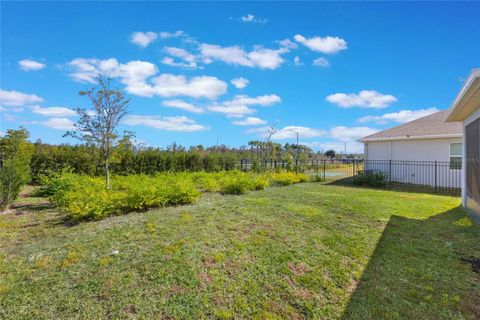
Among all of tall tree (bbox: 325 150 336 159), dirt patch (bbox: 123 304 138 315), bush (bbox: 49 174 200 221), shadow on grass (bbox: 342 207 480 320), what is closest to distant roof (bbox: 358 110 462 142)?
shadow on grass (bbox: 342 207 480 320)

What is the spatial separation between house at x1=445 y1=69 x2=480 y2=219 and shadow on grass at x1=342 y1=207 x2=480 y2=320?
1868mm

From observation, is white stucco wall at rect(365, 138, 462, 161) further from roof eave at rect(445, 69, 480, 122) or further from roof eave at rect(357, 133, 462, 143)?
roof eave at rect(445, 69, 480, 122)

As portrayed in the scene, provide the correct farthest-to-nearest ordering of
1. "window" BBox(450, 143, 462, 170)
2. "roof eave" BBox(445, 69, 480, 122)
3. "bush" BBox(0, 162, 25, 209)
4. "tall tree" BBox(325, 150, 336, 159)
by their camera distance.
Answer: "tall tree" BBox(325, 150, 336, 159) < "window" BBox(450, 143, 462, 170) < "bush" BBox(0, 162, 25, 209) < "roof eave" BBox(445, 69, 480, 122)

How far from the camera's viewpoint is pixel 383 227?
5.28 meters

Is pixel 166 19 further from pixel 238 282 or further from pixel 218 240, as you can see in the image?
pixel 238 282

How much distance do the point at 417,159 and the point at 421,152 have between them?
14.9 inches

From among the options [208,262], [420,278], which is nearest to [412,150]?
[420,278]

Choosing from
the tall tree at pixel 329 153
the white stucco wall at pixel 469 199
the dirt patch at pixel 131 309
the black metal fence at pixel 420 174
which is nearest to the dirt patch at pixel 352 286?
the dirt patch at pixel 131 309

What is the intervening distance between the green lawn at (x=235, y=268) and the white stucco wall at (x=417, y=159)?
7755mm

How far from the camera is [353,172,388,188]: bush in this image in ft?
39.6

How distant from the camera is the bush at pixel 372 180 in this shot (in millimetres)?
12062

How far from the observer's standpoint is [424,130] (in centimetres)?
1306

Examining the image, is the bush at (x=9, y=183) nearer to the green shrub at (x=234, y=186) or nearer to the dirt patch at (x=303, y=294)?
the green shrub at (x=234, y=186)

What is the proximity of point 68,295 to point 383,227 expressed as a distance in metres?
5.21
